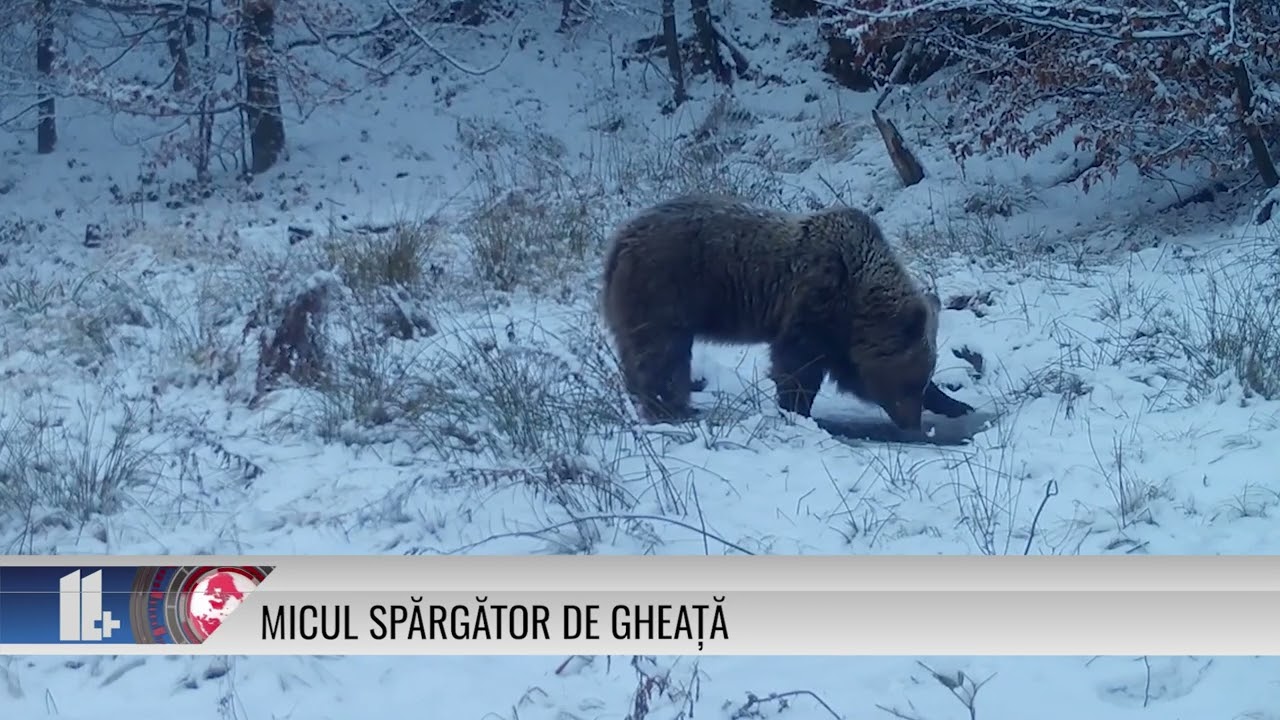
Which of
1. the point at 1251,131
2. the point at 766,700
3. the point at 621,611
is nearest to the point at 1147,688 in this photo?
the point at 766,700

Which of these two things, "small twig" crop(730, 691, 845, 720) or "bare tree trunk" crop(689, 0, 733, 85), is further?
"bare tree trunk" crop(689, 0, 733, 85)

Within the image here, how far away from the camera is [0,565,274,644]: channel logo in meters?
3.14

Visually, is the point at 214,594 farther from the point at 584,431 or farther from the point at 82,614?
the point at 584,431

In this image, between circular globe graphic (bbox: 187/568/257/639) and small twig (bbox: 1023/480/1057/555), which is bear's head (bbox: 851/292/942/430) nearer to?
small twig (bbox: 1023/480/1057/555)

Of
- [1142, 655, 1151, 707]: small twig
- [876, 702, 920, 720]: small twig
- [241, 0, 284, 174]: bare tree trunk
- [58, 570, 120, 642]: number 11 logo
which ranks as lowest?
[876, 702, 920, 720]: small twig

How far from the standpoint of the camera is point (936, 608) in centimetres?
313

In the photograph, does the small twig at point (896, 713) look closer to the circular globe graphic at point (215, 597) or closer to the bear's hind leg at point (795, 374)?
the circular globe graphic at point (215, 597)

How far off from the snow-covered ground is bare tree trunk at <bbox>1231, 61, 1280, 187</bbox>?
42cm

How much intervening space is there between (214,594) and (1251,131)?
747 cm

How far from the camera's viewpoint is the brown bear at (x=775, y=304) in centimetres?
551

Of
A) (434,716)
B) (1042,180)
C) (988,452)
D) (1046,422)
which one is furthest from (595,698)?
(1042,180)

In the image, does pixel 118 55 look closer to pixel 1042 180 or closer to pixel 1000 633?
pixel 1042 180

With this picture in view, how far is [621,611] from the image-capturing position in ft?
10.2

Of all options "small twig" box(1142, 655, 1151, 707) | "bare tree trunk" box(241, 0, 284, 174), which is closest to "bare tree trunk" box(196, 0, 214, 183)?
"bare tree trunk" box(241, 0, 284, 174)
